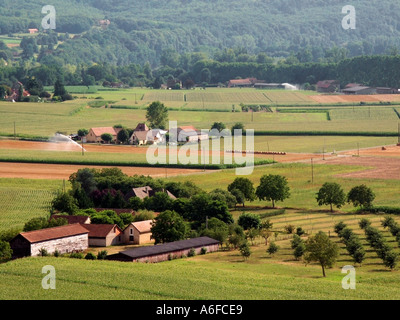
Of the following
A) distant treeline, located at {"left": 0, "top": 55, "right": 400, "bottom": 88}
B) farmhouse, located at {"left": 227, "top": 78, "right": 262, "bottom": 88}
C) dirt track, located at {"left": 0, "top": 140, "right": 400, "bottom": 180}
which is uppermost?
distant treeline, located at {"left": 0, "top": 55, "right": 400, "bottom": 88}

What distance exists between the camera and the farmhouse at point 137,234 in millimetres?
52094

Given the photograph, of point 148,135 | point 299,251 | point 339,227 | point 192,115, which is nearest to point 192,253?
point 299,251

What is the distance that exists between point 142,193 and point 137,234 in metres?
10.3

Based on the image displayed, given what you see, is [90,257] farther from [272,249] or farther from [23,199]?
[23,199]

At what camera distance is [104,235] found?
51.1 m

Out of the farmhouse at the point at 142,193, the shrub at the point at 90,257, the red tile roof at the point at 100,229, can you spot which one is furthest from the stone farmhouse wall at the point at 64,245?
the farmhouse at the point at 142,193

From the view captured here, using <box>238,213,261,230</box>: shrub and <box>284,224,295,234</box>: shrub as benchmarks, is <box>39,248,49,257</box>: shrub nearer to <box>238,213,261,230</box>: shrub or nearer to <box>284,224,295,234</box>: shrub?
<box>238,213,261,230</box>: shrub

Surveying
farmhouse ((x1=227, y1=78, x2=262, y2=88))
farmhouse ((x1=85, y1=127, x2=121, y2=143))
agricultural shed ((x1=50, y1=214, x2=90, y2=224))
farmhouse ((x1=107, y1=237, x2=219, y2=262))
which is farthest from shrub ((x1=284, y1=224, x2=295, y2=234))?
farmhouse ((x1=227, y1=78, x2=262, y2=88))

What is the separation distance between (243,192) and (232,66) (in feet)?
427

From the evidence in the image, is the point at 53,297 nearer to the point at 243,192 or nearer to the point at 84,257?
the point at 84,257

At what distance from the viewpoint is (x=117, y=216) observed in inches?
2164

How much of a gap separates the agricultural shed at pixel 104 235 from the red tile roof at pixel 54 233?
995 millimetres

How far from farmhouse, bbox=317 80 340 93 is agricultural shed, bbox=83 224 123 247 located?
11417 cm

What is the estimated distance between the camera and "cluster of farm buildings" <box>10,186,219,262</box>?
4626cm
